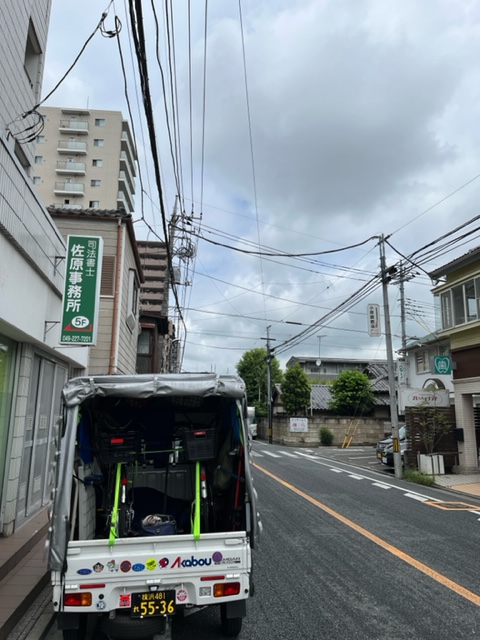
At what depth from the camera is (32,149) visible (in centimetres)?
1017

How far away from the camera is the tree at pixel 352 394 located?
39.1 meters

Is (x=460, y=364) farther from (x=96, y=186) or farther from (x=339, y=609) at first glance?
(x=96, y=186)

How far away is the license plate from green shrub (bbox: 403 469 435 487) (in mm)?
13588

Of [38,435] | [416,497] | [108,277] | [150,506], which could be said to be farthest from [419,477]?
[150,506]

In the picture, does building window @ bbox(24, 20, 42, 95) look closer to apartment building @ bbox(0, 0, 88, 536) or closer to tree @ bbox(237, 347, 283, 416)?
apartment building @ bbox(0, 0, 88, 536)

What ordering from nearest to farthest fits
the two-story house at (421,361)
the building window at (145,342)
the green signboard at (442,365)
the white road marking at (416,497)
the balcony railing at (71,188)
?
the white road marking at (416,497) < the green signboard at (442,365) < the building window at (145,342) < the two-story house at (421,361) < the balcony railing at (71,188)

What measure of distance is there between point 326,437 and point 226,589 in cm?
3362

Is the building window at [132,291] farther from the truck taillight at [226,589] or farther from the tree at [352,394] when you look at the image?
the tree at [352,394]

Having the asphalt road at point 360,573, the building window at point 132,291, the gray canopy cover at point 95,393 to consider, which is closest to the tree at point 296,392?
the building window at point 132,291

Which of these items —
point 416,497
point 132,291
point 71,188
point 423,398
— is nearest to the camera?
point 416,497

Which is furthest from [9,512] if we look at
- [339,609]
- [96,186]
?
[96,186]

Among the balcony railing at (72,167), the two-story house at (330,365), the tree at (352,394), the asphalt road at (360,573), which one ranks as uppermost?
the balcony railing at (72,167)

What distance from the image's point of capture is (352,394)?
1542 inches

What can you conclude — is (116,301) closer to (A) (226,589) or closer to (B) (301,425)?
(A) (226,589)
